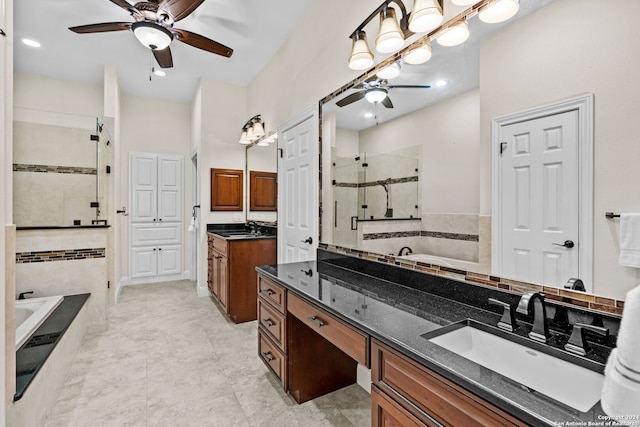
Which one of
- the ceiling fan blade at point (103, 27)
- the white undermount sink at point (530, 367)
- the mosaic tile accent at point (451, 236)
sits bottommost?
the white undermount sink at point (530, 367)

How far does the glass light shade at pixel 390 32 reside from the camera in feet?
5.16

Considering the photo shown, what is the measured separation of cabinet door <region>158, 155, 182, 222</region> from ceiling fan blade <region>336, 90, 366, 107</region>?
3.88 m

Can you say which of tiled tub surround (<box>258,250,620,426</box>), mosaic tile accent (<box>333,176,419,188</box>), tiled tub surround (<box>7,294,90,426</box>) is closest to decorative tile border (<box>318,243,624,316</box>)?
tiled tub surround (<box>258,250,620,426</box>)

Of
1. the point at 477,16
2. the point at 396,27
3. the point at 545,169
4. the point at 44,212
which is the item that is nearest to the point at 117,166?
the point at 44,212

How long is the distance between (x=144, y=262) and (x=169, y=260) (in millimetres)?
368

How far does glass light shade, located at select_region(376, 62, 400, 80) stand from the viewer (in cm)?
179

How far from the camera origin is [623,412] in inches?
20.5

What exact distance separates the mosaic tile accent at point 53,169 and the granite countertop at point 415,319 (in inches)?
112

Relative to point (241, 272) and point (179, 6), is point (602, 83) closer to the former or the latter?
point (179, 6)

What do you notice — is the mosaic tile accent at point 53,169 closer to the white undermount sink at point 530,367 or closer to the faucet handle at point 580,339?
the white undermount sink at point 530,367

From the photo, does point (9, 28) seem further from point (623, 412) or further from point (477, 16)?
point (623, 412)

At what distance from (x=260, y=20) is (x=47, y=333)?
3142mm

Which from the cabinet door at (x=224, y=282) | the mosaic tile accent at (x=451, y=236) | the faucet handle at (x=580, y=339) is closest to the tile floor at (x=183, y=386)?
the cabinet door at (x=224, y=282)

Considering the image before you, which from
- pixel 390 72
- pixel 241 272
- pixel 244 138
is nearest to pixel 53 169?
pixel 244 138
